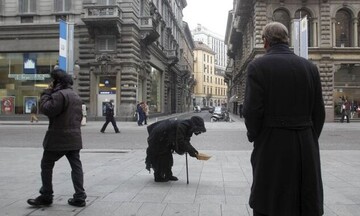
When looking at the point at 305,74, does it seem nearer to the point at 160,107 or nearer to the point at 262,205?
the point at 262,205

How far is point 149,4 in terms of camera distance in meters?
40.5

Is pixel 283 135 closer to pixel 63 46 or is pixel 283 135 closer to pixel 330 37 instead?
pixel 63 46

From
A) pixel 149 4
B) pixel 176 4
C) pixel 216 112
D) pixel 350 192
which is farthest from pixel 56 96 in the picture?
pixel 176 4

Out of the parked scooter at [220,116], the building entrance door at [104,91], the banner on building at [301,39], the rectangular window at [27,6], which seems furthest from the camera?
the parked scooter at [220,116]

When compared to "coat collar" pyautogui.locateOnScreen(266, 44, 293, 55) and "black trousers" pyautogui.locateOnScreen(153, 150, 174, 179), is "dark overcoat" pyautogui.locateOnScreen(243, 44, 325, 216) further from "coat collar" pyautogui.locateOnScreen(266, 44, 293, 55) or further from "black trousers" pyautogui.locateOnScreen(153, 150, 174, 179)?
"black trousers" pyautogui.locateOnScreen(153, 150, 174, 179)

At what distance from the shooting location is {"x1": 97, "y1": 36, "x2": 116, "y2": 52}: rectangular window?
110ft

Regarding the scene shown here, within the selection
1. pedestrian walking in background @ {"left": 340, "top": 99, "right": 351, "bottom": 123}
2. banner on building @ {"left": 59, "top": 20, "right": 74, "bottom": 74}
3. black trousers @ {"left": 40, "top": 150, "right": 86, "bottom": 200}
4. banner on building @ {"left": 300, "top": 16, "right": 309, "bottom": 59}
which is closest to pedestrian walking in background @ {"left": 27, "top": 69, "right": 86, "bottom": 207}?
black trousers @ {"left": 40, "top": 150, "right": 86, "bottom": 200}

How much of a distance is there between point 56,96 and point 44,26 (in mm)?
30366

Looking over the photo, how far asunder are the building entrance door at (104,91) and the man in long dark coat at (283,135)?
3082cm

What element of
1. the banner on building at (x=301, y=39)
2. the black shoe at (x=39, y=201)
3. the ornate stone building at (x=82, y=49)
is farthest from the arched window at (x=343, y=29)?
the black shoe at (x=39, y=201)

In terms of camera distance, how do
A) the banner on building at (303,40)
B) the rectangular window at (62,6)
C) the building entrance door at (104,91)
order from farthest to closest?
the rectangular window at (62,6) → the building entrance door at (104,91) → the banner on building at (303,40)

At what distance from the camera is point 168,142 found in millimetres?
7336

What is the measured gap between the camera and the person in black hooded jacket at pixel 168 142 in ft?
23.6

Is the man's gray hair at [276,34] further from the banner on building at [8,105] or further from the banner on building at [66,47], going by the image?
the banner on building at [8,105]
